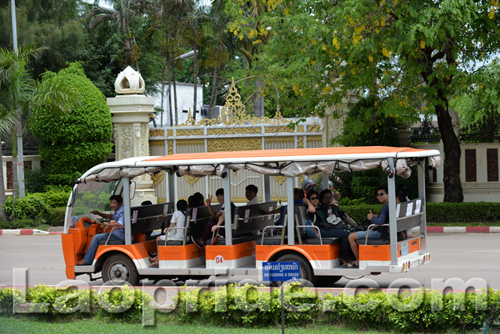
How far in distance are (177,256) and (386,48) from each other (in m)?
8.12

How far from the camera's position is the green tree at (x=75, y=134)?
2352 centimetres

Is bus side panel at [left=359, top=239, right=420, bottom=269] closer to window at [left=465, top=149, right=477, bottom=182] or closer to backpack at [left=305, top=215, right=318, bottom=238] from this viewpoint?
backpack at [left=305, top=215, right=318, bottom=238]

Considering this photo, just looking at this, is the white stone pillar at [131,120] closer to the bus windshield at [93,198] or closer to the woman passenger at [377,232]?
the bus windshield at [93,198]

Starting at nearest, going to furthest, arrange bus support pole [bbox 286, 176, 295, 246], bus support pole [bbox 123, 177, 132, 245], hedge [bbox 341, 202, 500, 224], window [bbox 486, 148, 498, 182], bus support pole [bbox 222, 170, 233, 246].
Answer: bus support pole [bbox 286, 176, 295, 246] < bus support pole [bbox 222, 170, 233, 246] < bus support pole [bbox 123, 177, 132, 245] < hedge [bbox 341, 202, 500, 224] < window [bbox 486, 148, 498, 182]

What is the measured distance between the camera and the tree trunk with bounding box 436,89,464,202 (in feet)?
64.7

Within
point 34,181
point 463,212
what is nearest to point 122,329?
point 463,212

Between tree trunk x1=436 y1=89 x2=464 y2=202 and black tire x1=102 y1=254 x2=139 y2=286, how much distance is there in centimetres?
1157

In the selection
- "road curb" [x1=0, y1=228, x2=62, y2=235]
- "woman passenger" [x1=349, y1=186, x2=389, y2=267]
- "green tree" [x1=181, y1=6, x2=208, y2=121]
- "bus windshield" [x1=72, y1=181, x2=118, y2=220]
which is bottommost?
"road curb" [x1=0, y1=228, x2=62, y2=235]

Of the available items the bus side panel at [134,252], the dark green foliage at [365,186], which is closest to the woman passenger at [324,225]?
the bus side panel at [134,252]

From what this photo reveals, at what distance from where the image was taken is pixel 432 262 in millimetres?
13391

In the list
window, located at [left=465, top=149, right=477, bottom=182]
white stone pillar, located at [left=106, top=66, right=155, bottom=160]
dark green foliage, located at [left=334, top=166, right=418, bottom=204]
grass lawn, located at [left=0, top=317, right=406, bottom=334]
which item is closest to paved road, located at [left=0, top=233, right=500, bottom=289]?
dark green foliage, located at [left=334, top=166, right=418, bottom=204]

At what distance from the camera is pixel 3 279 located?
12.9 meters

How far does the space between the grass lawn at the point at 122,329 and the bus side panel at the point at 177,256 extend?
2314 millimetres

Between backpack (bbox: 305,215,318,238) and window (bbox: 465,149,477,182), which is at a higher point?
window (bbox: 465,149,477,182)
